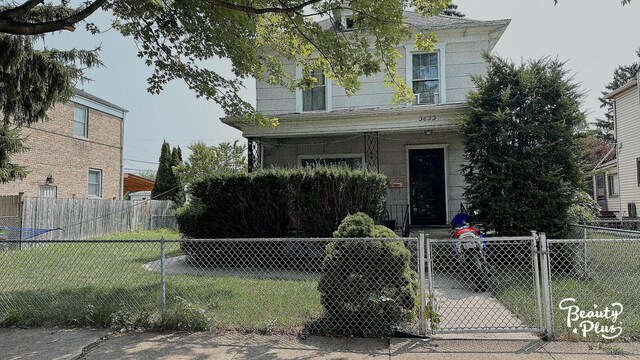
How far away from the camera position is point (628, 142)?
17.2 meters

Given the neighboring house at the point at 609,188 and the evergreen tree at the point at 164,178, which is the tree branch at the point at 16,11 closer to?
the evergreen tree at the point at 164,178

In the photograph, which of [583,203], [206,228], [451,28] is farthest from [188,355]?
[451,28]

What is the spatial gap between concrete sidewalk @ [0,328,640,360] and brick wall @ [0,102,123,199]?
12855mm

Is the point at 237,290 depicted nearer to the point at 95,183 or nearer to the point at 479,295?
the point at 479,295

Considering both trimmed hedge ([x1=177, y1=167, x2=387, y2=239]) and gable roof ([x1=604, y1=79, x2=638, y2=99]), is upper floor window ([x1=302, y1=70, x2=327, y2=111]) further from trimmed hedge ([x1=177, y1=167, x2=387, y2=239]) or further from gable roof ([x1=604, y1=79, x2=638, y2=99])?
gable roof ([x1=604, y1=79, x2=638, y2=99])

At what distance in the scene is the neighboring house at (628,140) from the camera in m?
16.4

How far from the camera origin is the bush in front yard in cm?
423

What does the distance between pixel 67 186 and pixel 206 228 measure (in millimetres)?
12177

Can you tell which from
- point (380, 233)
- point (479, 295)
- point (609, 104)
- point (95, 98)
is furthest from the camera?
point (609, 104)

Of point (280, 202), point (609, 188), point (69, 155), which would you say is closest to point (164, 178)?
point (69, 155)

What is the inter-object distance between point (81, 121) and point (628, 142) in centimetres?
2571

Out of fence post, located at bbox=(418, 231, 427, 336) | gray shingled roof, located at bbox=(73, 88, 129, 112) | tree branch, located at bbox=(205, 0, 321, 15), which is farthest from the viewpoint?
gray shingled roof, located at bbox=(73, 88, 129, 112)

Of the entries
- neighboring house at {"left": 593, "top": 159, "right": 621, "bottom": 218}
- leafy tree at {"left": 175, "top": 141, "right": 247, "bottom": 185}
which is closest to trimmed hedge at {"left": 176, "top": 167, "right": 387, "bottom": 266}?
leafy tree at {"left": 175, "top": 141, "right": 247, "bottom": 185}

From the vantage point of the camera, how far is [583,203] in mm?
8273
